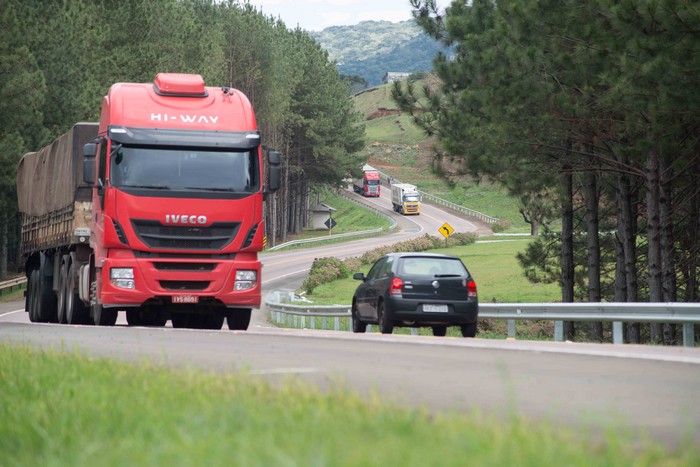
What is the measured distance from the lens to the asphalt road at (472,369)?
766cm

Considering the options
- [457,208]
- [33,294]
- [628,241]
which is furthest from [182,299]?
[457,208]

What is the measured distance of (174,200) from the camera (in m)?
19.8

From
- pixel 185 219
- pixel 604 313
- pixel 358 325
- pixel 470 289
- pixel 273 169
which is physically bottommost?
pixel 358 325

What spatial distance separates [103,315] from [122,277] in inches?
81.4

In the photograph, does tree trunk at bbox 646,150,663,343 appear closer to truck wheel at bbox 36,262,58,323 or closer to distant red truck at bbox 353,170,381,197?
truck wheel at bbox 36,262,58,323

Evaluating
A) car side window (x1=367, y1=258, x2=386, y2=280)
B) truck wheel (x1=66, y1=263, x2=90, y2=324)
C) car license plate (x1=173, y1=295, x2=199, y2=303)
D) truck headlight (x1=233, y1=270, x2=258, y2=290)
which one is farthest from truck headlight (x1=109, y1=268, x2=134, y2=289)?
car side window (x1=367, y1=258, x2=386, y2=280)

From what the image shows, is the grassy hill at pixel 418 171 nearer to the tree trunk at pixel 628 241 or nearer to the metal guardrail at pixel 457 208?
the metal guardrail at pixel 457 208

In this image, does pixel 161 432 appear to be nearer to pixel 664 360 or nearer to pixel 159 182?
pixel 664 360

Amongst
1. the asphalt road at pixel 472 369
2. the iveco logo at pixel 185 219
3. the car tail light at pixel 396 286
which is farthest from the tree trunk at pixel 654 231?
the iveco logo at pixel 185 219

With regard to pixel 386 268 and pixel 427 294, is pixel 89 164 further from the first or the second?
pixel 427 294

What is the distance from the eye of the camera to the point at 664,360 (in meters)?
11.7

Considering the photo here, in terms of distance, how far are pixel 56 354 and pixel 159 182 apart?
26.2ft

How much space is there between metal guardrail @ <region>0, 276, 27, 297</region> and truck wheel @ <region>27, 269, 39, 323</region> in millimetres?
24426

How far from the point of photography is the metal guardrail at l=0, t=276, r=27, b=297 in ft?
170
